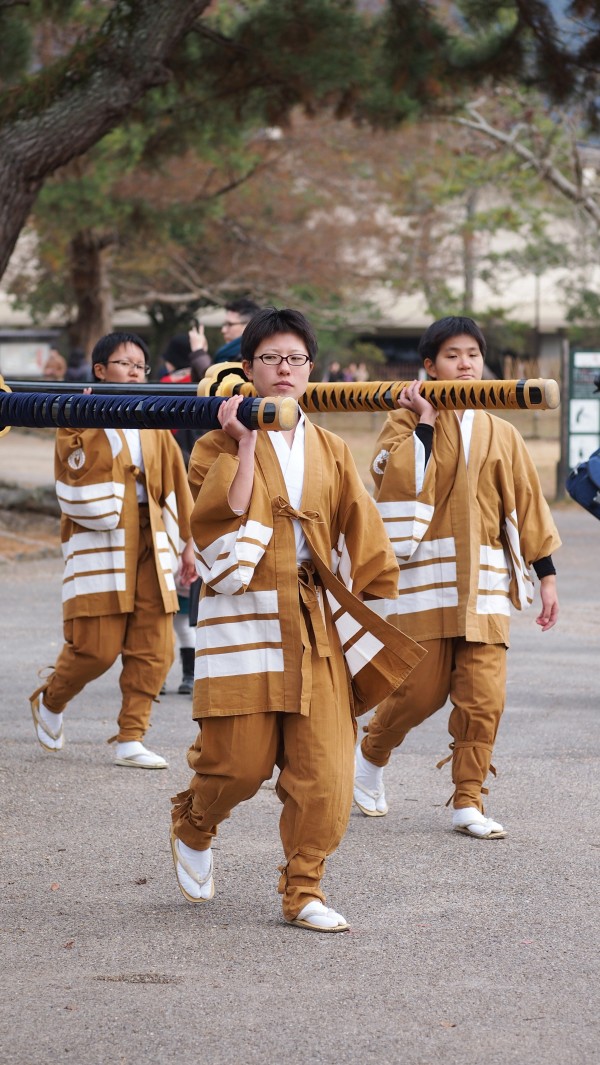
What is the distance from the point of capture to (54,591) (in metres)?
11.7

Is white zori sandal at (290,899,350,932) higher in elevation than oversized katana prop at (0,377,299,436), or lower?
lower

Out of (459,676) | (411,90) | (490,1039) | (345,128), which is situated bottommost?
(490,1039)

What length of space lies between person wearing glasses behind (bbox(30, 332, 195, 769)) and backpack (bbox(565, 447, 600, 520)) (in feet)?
5.43

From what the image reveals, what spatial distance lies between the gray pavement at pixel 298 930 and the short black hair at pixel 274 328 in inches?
64.1

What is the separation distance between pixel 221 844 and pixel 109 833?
414 mm

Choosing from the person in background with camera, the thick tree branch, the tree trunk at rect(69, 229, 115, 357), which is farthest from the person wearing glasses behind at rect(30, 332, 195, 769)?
the tree trunk at rect(69, 229, 115, 357)

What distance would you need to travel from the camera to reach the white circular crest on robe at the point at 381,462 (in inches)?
203

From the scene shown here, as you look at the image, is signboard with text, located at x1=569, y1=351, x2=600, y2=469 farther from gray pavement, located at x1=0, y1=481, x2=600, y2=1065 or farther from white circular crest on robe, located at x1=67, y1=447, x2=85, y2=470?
white circular crest on robe, located at x1=67, y1=447, x2=85, y2=470

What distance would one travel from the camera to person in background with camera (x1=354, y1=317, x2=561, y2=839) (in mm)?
5082

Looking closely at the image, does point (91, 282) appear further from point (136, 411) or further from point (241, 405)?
point (241, 405)

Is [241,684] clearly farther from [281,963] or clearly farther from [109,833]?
[109,833]

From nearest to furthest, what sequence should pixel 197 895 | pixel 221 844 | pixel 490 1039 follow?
pixel 490 1039 → pixel 197 895 → pixel 221 844

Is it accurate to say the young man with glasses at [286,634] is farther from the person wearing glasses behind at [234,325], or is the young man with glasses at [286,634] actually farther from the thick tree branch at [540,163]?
the thick tree branch at [540,163]

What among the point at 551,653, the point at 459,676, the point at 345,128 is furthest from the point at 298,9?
the point at 345,128
